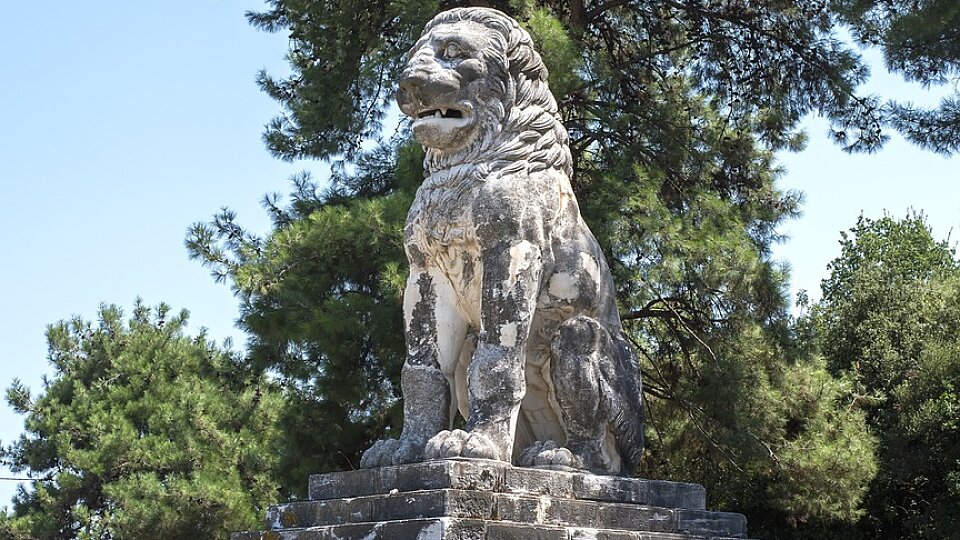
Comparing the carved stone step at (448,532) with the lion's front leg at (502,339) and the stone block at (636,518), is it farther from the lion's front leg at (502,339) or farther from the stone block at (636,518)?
the lion's front leg at (502,339)

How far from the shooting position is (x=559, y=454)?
668 cm

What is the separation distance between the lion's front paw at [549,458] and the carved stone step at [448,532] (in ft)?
1.42

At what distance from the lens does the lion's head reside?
271 inches

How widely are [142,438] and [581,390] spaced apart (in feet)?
45.3

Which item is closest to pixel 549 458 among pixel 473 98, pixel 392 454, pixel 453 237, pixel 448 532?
pixel 392 454

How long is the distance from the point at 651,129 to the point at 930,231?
41.2 ft

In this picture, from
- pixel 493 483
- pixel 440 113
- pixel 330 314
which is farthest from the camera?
pixel 330 314

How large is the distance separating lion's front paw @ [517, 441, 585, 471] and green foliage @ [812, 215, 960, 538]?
8.49 m

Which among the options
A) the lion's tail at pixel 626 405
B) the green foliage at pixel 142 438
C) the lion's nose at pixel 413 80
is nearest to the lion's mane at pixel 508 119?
the lion's nose at pixel 413 80

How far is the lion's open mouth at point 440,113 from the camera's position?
22.8ft

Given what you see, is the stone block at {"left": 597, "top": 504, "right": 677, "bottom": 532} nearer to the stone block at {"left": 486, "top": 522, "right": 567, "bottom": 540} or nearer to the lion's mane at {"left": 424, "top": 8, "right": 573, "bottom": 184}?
the stone block at {"left": 486, "top": 522, "right": 567, "bottom": 540}

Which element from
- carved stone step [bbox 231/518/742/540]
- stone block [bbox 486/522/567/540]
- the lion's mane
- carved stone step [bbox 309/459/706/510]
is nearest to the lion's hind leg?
carved stone step [bbox 309/459/706/510]

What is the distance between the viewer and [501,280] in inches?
265

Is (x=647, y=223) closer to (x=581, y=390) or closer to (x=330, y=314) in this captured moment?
(x=330, y=314)
